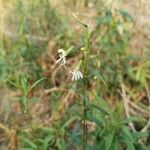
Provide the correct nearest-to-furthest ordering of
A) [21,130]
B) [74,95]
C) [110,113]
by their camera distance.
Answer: [110,113]
[21,130]
[74,95]

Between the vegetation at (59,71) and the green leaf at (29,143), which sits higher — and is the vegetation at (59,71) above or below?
above

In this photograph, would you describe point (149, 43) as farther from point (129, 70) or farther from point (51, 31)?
point (51, 31)

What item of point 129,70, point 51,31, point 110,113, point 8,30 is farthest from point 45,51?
point 110,113

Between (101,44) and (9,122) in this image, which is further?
(101,44)

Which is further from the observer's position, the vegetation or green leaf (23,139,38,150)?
the vegetation

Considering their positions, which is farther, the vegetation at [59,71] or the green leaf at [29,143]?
the vegetation at [59,71]

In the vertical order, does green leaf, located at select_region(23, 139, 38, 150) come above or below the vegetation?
below

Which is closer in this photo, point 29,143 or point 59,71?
point 29,143

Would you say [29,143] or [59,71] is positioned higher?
[59,71]
